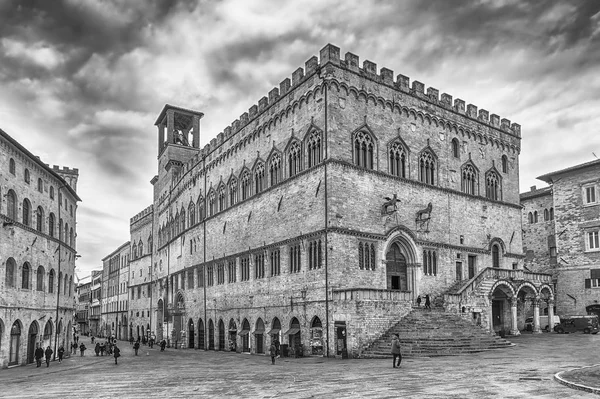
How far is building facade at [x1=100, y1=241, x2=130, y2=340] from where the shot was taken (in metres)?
81.4

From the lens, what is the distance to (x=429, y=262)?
3800 centimetres

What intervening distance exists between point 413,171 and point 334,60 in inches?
355

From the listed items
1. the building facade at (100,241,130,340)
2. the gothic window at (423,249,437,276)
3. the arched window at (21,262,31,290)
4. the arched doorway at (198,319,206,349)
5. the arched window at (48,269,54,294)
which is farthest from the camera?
the building facade at (100,241,130,340)

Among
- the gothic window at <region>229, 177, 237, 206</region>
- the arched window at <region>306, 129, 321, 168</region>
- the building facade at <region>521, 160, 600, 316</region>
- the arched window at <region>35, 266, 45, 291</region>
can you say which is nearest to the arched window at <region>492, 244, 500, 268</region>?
the building facade at <region>521, 160, 600, 316</region>

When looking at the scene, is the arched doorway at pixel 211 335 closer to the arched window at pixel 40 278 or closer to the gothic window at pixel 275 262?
the gothic window at pixel 275 262

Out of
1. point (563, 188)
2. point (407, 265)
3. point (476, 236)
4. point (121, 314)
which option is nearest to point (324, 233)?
point (407, 265)

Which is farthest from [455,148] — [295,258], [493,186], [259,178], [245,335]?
[245,335]

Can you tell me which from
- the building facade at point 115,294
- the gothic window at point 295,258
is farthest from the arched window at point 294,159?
the building facade at point 115,294

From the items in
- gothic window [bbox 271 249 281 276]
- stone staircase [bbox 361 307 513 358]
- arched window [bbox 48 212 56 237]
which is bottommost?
stone staircase [bbox 361 307 513 358]

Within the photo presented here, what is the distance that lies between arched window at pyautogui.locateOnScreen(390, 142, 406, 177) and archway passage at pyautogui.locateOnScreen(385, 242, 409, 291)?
15.0ft

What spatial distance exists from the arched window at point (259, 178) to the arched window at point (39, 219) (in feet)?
48.7

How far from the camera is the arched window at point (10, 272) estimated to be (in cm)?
3459

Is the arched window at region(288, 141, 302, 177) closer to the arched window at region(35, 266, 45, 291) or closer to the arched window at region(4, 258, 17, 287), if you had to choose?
the arched window at region(4, 258, 17, 287)

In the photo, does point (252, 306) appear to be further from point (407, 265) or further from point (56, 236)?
point (56, 236)
